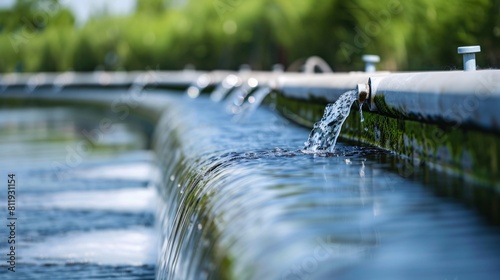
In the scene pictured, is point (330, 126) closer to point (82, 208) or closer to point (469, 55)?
point (469, 55)

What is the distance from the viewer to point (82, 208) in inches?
385

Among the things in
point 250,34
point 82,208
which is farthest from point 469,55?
point 250,34

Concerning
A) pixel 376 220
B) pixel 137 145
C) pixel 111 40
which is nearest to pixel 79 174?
pixel 137 145

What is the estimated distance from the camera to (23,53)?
199 ft

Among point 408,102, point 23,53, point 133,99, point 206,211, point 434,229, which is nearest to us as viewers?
point 434,229

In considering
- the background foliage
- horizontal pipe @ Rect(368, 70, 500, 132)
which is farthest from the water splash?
the background foliage

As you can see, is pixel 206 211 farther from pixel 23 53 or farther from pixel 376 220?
pixel 23 53

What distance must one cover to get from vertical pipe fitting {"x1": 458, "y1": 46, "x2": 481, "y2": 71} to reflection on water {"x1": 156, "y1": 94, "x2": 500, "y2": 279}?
569 millimetres

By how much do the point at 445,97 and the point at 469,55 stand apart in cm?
126

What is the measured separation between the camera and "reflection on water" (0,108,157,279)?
7.11 meters

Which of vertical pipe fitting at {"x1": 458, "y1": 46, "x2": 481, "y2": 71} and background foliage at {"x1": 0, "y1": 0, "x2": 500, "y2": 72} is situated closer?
vertical pipe fitting at {"x1": 458, "y1": 46, "x2": 481, "y2": 71}

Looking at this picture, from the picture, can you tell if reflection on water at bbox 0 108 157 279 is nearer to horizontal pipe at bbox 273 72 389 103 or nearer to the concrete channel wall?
horizontal pipe at bbox 273 72 389 103

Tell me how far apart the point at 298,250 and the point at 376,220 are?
0.44 meters

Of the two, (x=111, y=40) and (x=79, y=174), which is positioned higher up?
(x=111, y=40)
